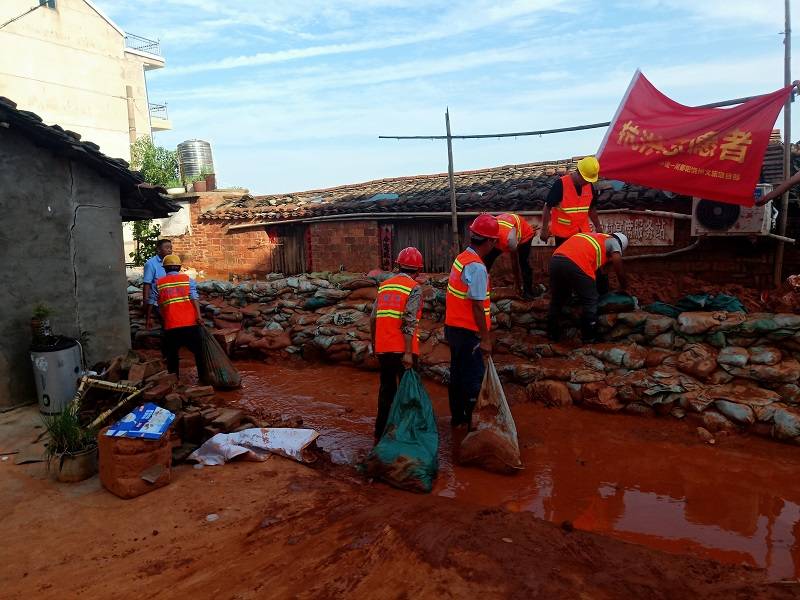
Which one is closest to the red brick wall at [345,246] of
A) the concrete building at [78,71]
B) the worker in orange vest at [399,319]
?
the worker in orange vest at [399,319]

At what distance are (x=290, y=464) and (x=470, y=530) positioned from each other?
5.94 ft

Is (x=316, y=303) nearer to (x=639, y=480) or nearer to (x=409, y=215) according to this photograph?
(x=409, y=215)

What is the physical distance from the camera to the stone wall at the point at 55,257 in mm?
5984

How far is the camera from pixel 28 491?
443 centimetres

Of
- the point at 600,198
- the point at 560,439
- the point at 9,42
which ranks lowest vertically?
the point at 560,439

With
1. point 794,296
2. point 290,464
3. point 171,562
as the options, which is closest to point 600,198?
point 794,296

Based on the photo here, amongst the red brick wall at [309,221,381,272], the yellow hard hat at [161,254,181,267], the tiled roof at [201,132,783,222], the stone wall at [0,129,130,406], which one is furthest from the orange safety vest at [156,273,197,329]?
the red brick wall at [309,221,381,272]

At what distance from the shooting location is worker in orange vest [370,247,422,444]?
16.0 feet

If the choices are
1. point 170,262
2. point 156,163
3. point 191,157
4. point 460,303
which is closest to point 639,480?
point 460,303

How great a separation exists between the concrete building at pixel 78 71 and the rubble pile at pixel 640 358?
62.9 ft

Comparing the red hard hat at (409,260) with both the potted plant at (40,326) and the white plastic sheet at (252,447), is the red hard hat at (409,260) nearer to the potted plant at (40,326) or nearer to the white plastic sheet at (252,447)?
the white plastic sheet at (252,447)

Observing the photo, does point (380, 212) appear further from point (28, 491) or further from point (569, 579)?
point (569, 579)

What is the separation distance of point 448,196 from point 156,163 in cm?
1493

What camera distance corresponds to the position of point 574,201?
6.75 meters
